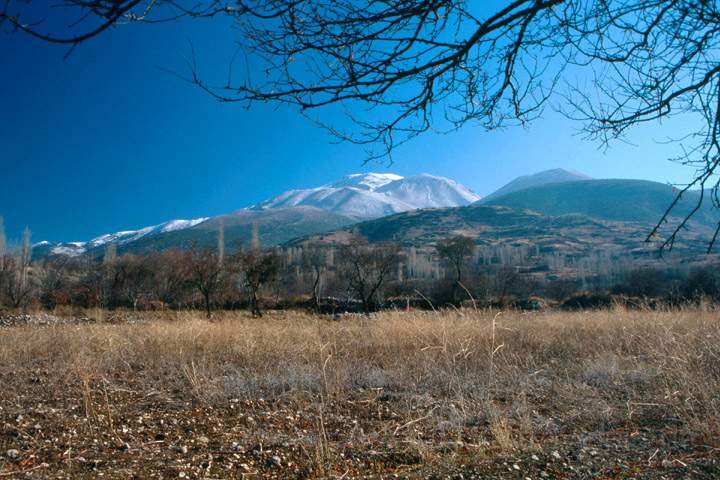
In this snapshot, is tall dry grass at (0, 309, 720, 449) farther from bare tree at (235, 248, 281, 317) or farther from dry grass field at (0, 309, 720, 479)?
bare tree at (235, 248, 281, 317)

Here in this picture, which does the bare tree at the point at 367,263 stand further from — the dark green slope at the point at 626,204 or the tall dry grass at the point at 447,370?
the dark green slope at the point at 626,204

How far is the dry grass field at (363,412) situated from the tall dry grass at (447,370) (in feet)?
0.09

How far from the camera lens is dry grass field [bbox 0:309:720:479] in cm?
216

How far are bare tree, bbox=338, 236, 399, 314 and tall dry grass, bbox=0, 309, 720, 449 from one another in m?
30.4

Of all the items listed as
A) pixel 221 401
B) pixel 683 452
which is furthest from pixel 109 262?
pixel 683 452

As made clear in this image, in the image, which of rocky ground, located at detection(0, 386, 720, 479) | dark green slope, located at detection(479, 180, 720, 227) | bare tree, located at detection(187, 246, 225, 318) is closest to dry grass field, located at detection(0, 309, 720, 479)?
rocky ground, located at detection(0, 386, 720, 479)

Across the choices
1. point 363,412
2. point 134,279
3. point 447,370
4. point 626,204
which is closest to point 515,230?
point 626,204

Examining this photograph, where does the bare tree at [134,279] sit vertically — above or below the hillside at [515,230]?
below

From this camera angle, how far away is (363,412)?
3250 mm

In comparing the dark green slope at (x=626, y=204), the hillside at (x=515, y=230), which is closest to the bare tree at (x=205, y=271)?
the hillside at (x=515, y=230)

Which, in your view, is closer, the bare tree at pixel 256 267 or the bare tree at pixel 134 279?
the bare tree at pixel 256 267

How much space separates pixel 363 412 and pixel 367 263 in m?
35.9

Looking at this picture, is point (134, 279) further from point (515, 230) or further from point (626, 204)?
point (626, 204)

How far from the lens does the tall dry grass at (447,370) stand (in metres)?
3.02
